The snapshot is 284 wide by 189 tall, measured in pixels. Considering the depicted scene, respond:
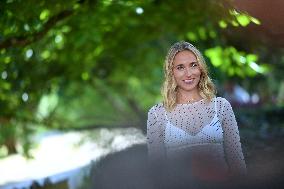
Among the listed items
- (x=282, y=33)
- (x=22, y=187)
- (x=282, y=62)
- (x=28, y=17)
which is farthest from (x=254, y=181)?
(x=282, y=62)

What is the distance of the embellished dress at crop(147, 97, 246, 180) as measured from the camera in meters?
3.65

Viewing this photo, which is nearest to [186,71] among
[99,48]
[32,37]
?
[32,37]

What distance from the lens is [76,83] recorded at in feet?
37.7

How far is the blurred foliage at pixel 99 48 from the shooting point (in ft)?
19.1

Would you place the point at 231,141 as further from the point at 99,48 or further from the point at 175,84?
the point at 99,48

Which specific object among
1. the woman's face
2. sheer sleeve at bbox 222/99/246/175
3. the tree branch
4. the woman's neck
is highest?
the tree branch

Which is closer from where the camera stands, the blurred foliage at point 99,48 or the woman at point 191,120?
the woman at point 191,120

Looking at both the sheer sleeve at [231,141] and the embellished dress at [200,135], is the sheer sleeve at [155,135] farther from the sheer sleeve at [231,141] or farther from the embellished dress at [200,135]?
the sheer sleeve at [231,141]

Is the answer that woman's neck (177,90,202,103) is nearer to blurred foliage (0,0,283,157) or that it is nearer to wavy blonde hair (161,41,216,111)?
wavy blonde hair (161,41,216,111)

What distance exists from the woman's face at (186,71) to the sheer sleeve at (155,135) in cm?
22

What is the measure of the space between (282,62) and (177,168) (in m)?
9.47

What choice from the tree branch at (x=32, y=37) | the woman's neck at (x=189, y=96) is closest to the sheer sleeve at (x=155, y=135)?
the woman's neck at (x=189, y=96)

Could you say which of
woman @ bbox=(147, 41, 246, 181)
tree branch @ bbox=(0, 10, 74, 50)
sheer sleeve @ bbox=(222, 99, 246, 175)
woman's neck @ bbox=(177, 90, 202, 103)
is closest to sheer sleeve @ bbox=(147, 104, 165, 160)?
woman @ bbox=(147, 41, 246, 181)

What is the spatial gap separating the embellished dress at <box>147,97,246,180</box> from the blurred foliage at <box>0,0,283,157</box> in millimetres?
1337
